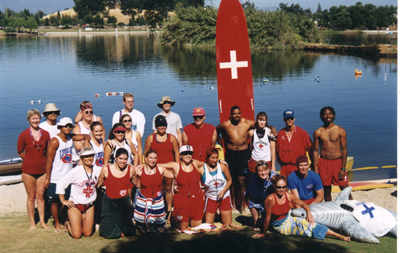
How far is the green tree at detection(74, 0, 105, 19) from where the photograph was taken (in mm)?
131500

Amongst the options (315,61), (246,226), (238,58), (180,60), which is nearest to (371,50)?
(315,61)

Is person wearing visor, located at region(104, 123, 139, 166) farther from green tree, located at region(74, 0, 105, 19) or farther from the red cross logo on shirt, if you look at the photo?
green tree, located at region(74, 0, 105, 19)

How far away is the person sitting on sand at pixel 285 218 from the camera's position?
5.72m

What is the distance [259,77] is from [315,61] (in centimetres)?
1360

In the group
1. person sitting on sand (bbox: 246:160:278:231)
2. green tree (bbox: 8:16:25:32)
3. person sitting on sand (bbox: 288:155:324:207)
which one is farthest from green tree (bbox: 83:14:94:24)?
person sitting on sand (bbox: 288:155:324:207)

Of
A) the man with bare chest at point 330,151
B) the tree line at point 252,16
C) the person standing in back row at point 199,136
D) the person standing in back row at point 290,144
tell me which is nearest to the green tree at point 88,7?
the tree line at point 252,16

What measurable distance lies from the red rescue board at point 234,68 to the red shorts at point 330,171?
2391 millimetres

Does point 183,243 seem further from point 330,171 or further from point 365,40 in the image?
point 365,40

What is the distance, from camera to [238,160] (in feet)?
23.0

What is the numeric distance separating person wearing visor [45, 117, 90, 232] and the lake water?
8.17 metres

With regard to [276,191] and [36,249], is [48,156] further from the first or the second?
[276,191]

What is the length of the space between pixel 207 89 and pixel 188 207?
2114 cm

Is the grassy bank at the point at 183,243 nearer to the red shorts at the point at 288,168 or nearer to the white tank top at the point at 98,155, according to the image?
the white tank top at the point at 98,155

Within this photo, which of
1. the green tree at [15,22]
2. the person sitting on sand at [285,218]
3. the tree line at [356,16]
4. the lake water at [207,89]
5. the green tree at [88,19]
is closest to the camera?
the person sitting on sand at [285,218]
